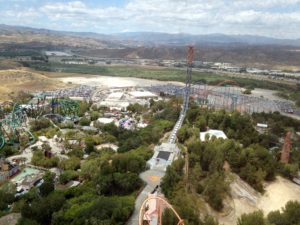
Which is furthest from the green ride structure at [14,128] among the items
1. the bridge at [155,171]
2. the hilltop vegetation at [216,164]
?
the hilltop vegetation at [216,164]

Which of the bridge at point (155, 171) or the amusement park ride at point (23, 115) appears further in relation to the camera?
the amusement park ride at point (23, 115)

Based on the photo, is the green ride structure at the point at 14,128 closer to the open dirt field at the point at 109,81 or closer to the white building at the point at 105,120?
the white building at the point at 105,120

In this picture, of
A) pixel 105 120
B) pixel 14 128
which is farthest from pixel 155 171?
pixel 105 120

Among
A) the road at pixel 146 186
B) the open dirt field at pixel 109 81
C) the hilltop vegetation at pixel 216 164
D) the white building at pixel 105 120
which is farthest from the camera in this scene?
the open dirt field at pixel 109 81

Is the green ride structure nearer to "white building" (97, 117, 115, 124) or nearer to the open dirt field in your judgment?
"white building" (97, 117, 115, 124)

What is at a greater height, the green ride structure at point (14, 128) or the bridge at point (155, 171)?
the bridge at point (155, 171)

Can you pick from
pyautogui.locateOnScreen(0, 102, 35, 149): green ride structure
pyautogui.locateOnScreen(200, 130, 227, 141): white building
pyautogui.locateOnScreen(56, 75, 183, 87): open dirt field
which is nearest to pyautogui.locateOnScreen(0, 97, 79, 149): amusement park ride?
pyautogui.locateOnScreen(0, 102, 35, 149): green ride structure

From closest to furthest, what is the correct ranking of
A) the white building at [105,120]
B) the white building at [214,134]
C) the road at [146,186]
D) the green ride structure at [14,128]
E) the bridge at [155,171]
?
the road at [146,186], the bridge at [155,171], the white building at [214,134], the green ride structure at [14,128], the white building at [105,120]

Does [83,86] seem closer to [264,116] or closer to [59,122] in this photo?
[59,122]
